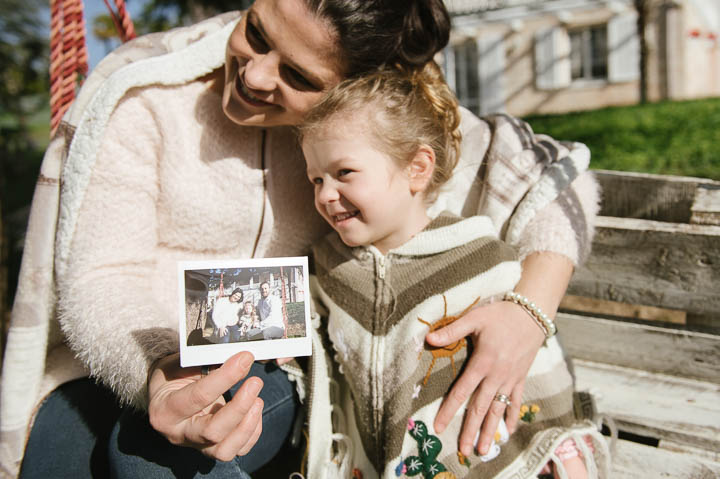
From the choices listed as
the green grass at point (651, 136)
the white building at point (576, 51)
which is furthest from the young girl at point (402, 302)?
the white building at point (576, 51)

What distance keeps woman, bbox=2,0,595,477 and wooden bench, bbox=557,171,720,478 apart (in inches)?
11.0

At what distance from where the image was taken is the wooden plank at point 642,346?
6.10 feet

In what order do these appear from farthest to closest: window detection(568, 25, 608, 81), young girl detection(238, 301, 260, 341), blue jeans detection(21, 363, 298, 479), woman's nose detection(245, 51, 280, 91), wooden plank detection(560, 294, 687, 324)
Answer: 1. window detection(568, 25, 608, 81)
2. wooden plank detection(560, 294, 687, 324)
3. woman's nose detection(245, 51, 280, 91)
4. blue jeans detection(21, 363, 298, 479)
5. young girl detection(238, 301, 260, 341)

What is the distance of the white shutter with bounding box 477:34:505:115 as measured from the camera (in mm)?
14922

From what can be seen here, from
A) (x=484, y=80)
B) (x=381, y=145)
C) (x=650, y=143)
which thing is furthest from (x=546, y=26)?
(x=381, y=145)

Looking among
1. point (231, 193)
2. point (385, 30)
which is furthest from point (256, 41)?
point (231, 193)

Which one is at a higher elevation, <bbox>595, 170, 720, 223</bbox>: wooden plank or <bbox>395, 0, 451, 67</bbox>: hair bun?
<bbox>395, 0, 451, 67</bbox>: hair bun

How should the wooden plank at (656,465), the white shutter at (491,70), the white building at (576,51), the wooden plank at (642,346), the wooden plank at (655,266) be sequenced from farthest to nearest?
the white shutter at (491,70), the white building at (576,51), the wooden plank at (642,346), the wooden plank at (655,266), the wooden plank at (656,465)

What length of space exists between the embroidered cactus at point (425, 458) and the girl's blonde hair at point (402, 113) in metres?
0.72

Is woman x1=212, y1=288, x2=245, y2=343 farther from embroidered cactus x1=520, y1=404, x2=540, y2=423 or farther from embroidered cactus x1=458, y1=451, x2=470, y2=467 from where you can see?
embroidered cactus x1=520, y1=404, x2=540, y2=423

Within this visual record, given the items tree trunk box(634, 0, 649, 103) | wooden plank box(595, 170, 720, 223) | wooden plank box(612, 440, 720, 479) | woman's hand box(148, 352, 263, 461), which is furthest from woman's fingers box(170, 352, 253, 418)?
tree trunk box(634, 0, 649, 103)

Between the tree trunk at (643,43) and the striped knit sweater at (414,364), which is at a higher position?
the tree trunk at (643,43)

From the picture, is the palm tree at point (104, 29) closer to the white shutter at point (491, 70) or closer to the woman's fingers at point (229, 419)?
the white shutter at point (491, 70)

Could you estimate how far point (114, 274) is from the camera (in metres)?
1.57
